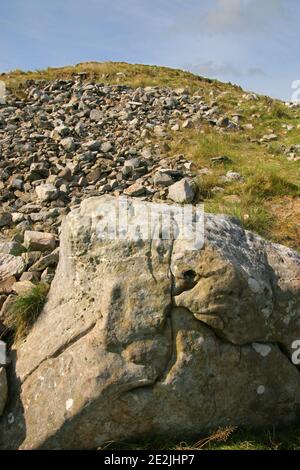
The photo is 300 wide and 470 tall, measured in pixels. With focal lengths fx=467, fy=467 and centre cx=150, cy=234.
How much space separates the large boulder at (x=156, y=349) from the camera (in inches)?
189

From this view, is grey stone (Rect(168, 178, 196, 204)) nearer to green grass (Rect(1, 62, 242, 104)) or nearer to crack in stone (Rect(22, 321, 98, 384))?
crack in stone (Rect(22, 321, 98, 384))

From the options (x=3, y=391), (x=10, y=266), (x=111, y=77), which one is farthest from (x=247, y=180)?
(x=111, y=77)

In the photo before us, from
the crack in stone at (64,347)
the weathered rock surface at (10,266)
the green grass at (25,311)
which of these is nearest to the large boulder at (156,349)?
the crack in stone at (64,347)

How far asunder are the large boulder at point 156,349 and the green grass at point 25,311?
0.39 meters

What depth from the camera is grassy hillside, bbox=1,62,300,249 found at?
8977 millimetres

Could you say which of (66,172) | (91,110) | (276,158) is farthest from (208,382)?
(91,110)

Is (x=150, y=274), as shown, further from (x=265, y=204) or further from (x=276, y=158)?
(x=276, y=158)

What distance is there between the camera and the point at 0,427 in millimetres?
4953

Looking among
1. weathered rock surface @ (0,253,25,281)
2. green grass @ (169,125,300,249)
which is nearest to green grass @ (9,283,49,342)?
weathered rock surface @ (0,253,25,281)

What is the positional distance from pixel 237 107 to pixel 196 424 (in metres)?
16.4

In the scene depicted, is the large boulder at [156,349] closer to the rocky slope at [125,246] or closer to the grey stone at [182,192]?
the rocky slope at [125,246]

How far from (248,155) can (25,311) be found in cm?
899

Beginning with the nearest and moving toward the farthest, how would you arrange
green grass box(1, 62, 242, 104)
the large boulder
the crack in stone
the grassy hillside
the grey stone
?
the large boulder < the crack in stone < the grassy hillside < the grey stone < green grass box(1, 62, 242, 104)

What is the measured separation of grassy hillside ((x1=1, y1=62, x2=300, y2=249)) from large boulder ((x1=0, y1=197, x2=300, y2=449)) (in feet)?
11.0
